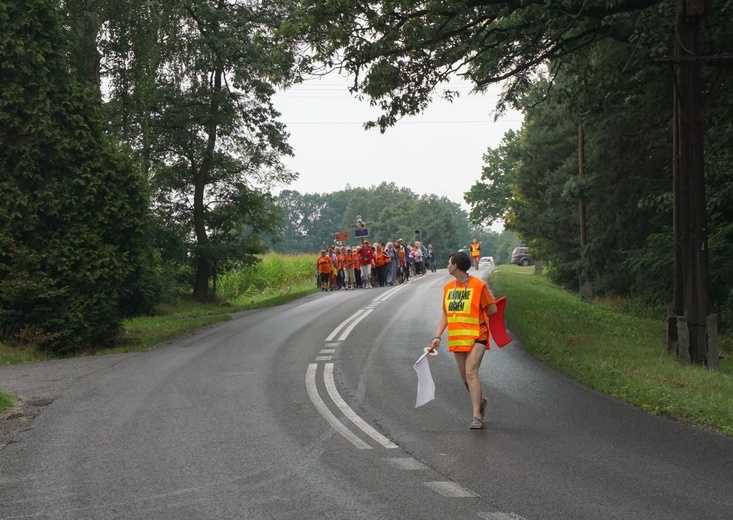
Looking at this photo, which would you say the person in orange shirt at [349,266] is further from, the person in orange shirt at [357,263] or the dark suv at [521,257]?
the dark suv at [521,257]

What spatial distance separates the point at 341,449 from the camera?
811 centimetres

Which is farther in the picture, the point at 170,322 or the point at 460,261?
the point at 170,322

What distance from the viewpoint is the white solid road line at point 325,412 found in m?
8.40

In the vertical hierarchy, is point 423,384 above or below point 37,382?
above

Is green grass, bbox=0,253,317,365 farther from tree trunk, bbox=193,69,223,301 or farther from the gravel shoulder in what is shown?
the gravel shoulder

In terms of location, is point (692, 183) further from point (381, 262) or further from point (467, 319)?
point (381, 262)

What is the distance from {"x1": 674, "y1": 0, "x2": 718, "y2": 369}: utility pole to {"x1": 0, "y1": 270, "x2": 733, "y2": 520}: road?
250 cm

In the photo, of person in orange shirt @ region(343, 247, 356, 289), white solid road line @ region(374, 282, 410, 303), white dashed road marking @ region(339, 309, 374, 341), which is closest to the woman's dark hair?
white dashed road marking @ region(339, 309, 374, 341)

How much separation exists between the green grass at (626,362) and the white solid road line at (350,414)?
323 cm

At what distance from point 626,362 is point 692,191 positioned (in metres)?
2.80

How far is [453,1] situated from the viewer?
47.6 feet

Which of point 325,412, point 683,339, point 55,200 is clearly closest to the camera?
point 325,412

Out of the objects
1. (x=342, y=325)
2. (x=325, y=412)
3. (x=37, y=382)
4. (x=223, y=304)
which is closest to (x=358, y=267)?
(x=223, y=304)

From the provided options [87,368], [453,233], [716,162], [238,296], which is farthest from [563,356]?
[453,233]
